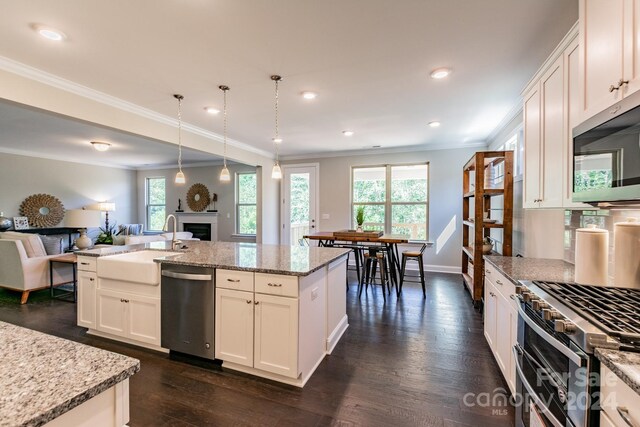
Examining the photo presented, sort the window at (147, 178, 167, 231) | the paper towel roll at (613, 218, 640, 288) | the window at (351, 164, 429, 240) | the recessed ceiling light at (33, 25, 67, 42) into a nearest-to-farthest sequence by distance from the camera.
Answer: the paper towel roll at (613, 218, 640, 288) → the recessed ceiling light at (33, 25, 67, 42) → the window at (351, 164, 429, 240) → the window at (147, 178, 167, 231)

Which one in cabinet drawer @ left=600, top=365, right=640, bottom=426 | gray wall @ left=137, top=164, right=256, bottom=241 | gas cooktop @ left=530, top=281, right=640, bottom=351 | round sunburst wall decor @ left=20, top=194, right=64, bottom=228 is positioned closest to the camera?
cabinet drawer @ left=600, top=365, right=640, bottom=426

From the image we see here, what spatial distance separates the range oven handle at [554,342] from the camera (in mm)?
1019

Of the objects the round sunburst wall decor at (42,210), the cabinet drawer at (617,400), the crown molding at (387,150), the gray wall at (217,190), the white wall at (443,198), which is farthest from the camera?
the gray wall at (217,190)

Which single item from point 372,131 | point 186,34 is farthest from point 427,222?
point 186,34

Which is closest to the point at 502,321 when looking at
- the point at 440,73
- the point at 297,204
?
the point at 440,73

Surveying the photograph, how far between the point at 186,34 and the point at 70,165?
7.41m

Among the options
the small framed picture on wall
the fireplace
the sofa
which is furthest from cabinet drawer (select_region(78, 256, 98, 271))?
the small framed picture on wall

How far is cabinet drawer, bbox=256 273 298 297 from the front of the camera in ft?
6.65

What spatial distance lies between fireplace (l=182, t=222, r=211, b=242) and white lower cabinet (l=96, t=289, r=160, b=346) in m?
5.04

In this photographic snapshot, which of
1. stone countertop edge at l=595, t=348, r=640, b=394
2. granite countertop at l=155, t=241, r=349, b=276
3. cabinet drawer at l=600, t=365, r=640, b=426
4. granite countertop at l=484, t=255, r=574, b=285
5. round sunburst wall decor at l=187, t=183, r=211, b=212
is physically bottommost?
cabinet drawer at l=600, t=365, r=640, b=426

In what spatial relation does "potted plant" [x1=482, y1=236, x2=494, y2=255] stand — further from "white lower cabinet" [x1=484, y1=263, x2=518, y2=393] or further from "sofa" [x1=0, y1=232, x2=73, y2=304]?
"sofa" [x1=0, y1=232, x2=73, y2=304]

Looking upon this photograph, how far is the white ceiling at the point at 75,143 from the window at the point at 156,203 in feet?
1.91

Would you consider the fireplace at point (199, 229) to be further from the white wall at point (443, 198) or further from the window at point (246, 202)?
the white wall at point (443, 198)

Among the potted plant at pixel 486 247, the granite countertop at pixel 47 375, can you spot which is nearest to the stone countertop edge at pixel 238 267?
the granite countertop at pixel 47 375
